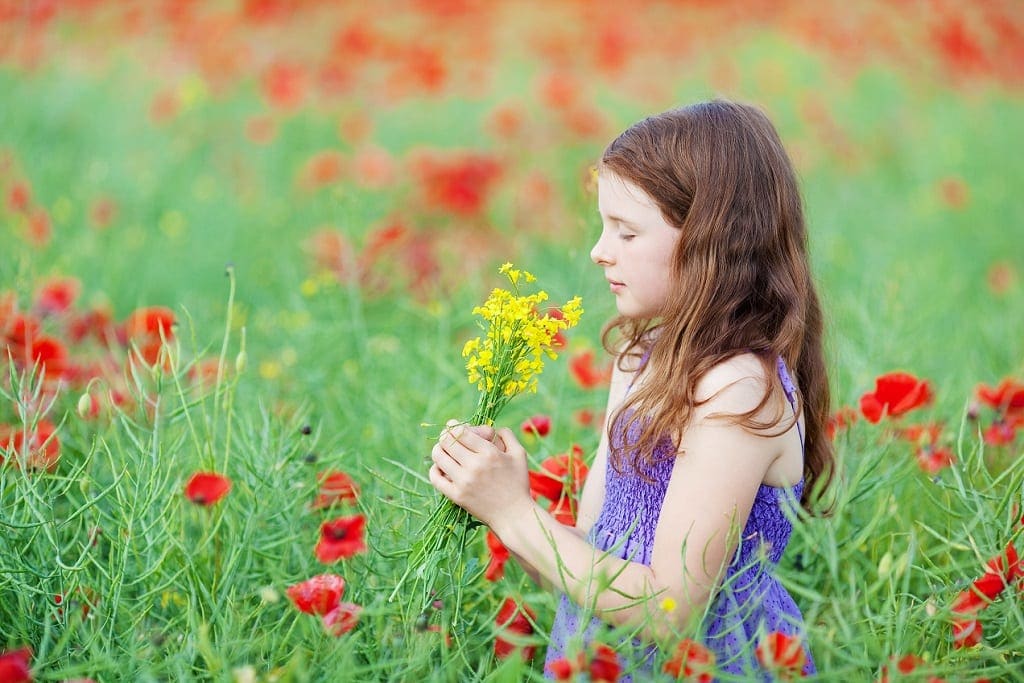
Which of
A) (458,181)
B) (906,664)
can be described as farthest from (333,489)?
(458,181)

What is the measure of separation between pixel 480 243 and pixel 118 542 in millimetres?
2246

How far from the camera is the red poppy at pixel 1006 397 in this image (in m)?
1.64

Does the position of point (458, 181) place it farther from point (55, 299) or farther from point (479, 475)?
point (479, 475)

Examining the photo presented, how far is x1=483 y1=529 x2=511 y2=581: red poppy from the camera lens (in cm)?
140

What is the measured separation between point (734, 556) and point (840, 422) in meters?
0.48

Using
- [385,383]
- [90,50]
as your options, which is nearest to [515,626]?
[385,383]

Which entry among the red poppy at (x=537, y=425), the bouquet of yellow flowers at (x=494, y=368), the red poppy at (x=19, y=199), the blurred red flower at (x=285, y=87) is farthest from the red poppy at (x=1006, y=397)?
the blurred red flower at (x=285, y=87)

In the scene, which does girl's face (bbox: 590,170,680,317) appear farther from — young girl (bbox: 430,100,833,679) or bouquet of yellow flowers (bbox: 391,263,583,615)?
bouquet of yellow flowers (bbox: 391,263,583,615)

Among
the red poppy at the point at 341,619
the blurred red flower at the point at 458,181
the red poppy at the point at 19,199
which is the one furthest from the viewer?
the blurred red flower at the point at 458,181

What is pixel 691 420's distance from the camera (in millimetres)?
1251

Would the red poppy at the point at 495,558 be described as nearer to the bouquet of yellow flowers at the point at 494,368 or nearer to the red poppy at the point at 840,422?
the bouquet of yellow flowers at the point at 494,368

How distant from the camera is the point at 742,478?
3.99 feet

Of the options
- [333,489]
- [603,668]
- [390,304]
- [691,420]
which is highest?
[691,420]

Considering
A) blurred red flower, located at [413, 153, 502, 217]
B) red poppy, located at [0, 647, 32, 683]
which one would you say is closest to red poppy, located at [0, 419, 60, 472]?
red poppy, located at [0, 647, 32, 683]
